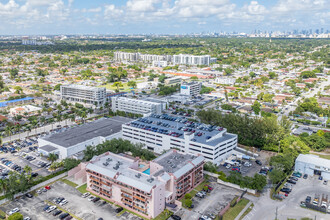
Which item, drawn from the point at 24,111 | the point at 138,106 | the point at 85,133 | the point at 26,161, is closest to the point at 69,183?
the point at 26,161

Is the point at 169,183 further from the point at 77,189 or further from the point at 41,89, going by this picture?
the point at 41,89

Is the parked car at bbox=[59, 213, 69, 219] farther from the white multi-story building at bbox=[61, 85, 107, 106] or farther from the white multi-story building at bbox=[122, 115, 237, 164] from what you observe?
the white multi-story building at bbox=[61, 85, 107, 106]

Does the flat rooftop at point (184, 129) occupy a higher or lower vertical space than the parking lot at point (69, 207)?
higher

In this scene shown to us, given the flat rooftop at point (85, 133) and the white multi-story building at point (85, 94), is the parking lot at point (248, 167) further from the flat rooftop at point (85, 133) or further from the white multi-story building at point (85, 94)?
the white multi-story building at point (85, 94)

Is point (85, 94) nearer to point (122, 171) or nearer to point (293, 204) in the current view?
point (122, 171)

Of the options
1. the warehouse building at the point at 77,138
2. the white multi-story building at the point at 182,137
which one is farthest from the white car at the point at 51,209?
the white multi-story building at the point at 182,137

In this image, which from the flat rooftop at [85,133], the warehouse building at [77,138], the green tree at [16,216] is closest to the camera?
the green tree at [16,216]

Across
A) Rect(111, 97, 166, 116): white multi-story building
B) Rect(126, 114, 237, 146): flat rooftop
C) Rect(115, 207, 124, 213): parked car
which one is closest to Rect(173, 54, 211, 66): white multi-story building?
Rect(111, 97, 166, 116): white multi-story building
